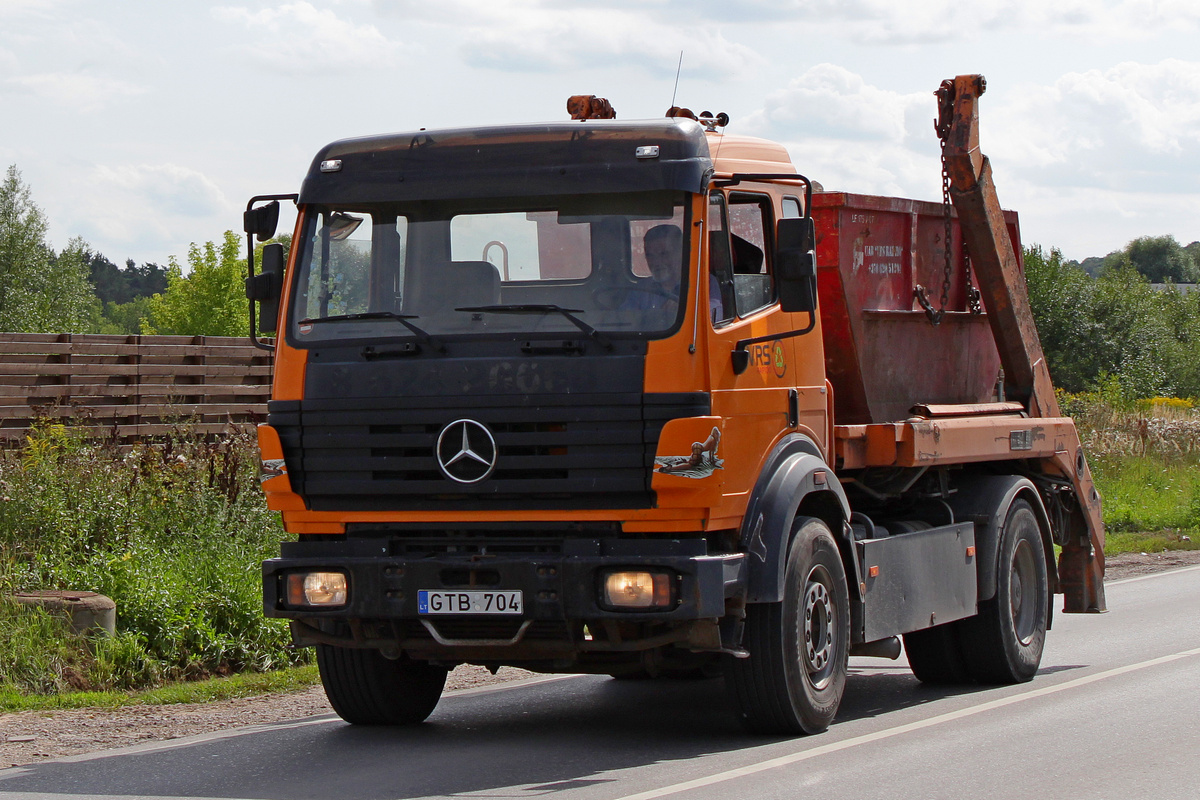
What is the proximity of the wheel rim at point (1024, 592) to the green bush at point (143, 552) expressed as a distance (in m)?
4.89

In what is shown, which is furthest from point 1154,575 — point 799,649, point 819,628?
point 799,649

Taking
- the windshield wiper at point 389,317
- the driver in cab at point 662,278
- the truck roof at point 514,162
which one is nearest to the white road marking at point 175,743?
the windshield wiper at point 389,317

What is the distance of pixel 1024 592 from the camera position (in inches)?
408

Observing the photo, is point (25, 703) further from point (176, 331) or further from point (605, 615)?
point (176, 331)

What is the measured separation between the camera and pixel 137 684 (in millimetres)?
9633

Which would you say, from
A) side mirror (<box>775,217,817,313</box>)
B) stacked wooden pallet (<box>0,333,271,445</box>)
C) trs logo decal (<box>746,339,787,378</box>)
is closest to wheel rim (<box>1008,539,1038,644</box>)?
trs logo decal (<box>746,339,787,378</box>)

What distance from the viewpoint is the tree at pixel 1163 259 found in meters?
132

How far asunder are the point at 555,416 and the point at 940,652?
14.0 feet

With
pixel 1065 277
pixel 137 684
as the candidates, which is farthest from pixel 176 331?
pixel 137 684

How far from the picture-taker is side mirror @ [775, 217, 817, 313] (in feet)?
23.7

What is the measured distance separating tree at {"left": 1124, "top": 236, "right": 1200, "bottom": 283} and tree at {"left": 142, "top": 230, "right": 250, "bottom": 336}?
83.9 m

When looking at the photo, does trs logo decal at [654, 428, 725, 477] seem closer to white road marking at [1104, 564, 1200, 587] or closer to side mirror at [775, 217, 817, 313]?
side mirror at [775, 217, 817, 313]

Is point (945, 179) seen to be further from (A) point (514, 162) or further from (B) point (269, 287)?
(B) point (269, 287)

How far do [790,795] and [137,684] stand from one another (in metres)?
5.09
